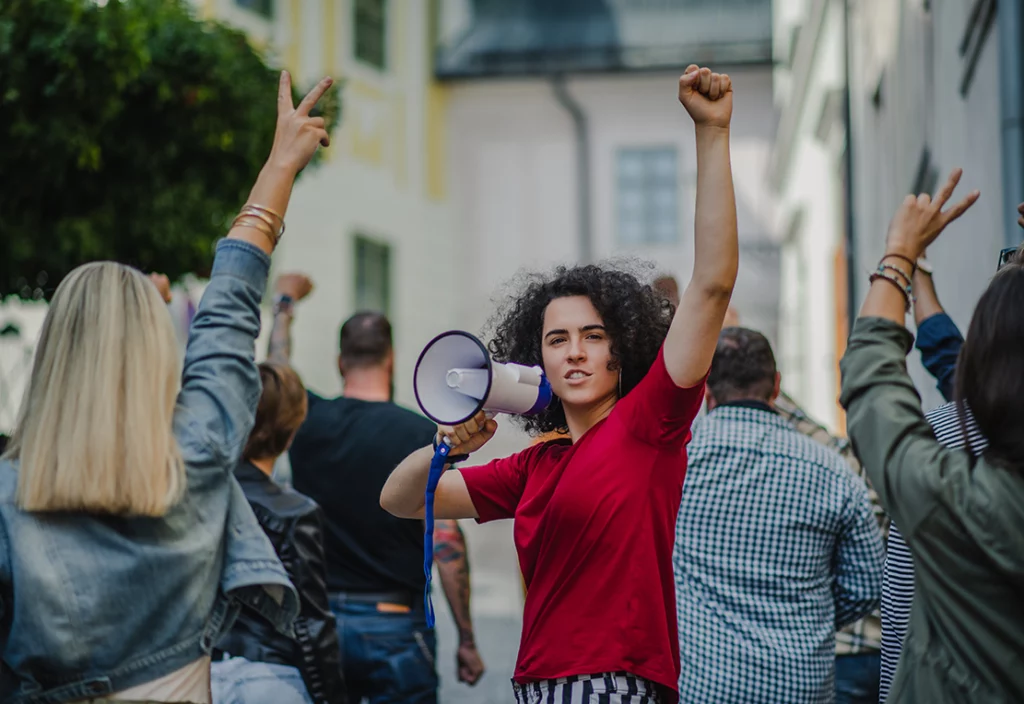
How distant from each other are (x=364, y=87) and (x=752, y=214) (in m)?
7.03

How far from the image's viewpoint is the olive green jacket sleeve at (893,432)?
219cm

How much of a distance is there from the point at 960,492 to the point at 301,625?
2.42 metres

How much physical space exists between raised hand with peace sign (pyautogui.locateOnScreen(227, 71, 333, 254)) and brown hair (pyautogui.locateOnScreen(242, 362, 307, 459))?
1655 mm

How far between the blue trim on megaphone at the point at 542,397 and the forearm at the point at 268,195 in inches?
28.0

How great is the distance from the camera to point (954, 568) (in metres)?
2.20

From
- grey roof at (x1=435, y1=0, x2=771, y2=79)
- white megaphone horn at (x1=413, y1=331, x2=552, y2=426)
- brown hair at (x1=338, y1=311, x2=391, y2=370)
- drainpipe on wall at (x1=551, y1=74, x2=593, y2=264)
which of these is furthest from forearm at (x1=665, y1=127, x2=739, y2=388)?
grey roof at (x1=435, y1=0, x2=771, y2=79)

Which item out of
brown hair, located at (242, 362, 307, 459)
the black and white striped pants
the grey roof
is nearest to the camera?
the black and white striped pants

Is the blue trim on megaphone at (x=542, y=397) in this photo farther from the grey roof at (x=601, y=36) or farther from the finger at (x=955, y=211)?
the grey roof at (x=601, y=36)

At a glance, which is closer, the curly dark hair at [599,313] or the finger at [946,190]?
the finger at [946,190]

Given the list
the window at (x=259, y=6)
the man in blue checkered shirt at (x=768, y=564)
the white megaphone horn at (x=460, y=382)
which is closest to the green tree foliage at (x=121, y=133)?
the man in blue checkered shirt at (x=768, y=564)

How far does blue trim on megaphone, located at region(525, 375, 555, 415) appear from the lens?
3.08 meters

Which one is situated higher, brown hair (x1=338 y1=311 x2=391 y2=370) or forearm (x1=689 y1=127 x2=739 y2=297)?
forearm (x1=689 y1=127 x2=739 y2=297)

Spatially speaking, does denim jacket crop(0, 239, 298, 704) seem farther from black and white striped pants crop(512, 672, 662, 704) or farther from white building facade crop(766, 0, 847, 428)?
white building facade crop(766, 0, 847, 428)

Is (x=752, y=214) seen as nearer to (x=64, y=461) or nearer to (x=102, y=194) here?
(x=102, y=194)
